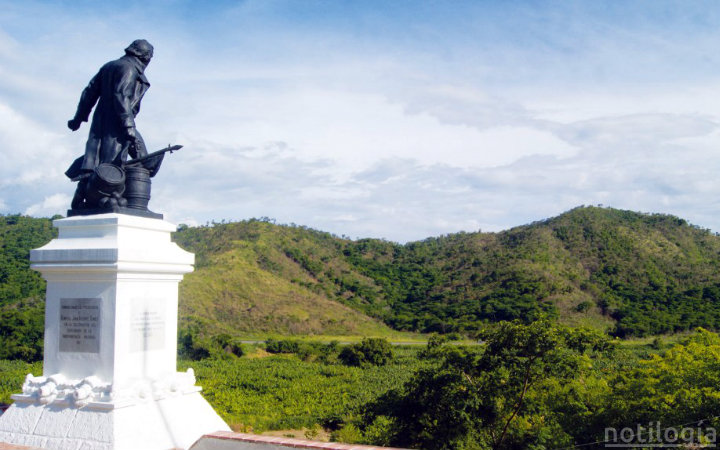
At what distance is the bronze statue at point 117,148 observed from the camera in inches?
244

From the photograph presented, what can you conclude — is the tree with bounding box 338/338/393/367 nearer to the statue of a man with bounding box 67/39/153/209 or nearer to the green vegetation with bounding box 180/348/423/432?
the green vegetation with bounding box 180/348/423/432

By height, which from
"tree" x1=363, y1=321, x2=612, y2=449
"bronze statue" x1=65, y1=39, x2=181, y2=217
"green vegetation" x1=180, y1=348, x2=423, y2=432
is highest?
"bronze statue" x1=65, y1=39, x2=181, y2=217

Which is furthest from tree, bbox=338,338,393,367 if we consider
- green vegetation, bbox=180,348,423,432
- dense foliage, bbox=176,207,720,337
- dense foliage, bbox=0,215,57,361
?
dense foliage, bbox=0,215,57,361

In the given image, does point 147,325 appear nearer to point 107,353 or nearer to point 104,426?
point 107,353

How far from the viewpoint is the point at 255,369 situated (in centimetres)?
2412

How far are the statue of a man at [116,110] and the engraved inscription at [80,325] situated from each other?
1104 mm

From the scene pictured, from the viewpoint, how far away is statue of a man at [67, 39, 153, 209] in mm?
6379

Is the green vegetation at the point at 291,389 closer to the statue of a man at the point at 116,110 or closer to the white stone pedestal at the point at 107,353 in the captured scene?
the white stone pedestal at the point at 107,353

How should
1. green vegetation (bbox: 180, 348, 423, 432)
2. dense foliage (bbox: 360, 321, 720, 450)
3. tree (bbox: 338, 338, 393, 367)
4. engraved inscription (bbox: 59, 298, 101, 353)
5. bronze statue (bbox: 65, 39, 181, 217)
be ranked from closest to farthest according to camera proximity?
1. engraved inscription (bbox: 59, 298, 101, 353)
2. bronze statue (bbox: 65, 39, 181, 217)
3. dense foliage (bbox: 360, 321, 720, 450)
4. green vegetation (bbox: 180, 348, 423, 432)
5. tree (bbox: 338, 338, 393, 367)

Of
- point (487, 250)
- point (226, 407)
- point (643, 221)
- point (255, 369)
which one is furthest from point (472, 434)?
point (643, 221)

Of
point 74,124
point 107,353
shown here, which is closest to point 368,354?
point 74,124

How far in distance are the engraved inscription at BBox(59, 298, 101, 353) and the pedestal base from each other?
1.77 ft

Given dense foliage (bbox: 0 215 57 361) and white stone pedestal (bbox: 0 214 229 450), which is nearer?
white stone pedestal (bbox: 0 214 229 450)

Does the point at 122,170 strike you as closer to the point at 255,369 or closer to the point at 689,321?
the point at 255,369
